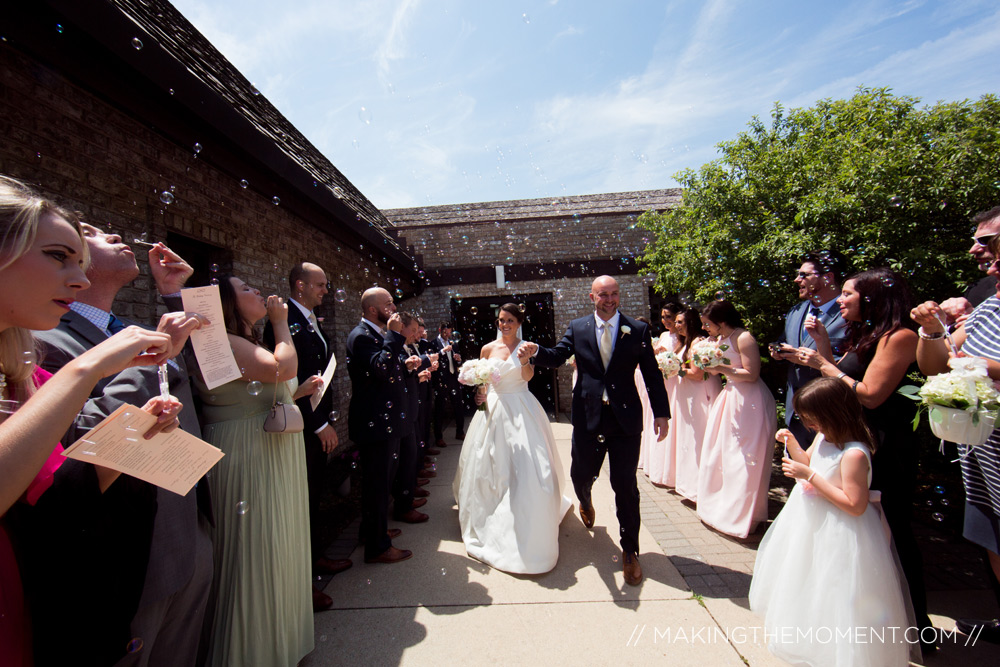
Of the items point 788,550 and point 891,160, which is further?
point 891,160

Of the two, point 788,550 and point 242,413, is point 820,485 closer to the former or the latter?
point 788,550

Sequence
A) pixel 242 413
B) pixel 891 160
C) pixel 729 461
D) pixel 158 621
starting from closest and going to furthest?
pixel 158 621 → pixel 242 413 → pixel 891 160 → pixel 729 461

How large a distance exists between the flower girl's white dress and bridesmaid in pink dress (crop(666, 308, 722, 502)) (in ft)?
8.04

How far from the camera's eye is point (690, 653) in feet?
8.84

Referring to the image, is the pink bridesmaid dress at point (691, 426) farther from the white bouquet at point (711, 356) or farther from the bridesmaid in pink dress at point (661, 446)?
the white bouquet at point (711, 356)

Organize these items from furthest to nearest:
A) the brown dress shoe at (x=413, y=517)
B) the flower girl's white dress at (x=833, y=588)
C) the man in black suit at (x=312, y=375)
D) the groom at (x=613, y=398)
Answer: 1. the brown dress shoe at (x=413, y=517)
2. the groom at (x=613, y=398)
3. the man in black suit at (x=312, y=375)
4. the flower girl's white dress at (x=833, y=588)

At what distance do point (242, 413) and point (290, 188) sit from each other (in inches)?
150

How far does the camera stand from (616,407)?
12.0ft

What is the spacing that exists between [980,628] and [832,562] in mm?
1274

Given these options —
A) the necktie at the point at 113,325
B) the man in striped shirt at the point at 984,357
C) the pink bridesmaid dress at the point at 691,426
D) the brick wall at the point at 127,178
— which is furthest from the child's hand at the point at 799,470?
the brick wall at the point at 127,178

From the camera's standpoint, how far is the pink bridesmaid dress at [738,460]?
418 cm

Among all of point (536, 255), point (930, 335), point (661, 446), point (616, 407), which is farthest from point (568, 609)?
point (536, 255)

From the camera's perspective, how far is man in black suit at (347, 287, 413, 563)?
375 centimetres

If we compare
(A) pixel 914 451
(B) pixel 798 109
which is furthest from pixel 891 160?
(A) pixel 914 451
